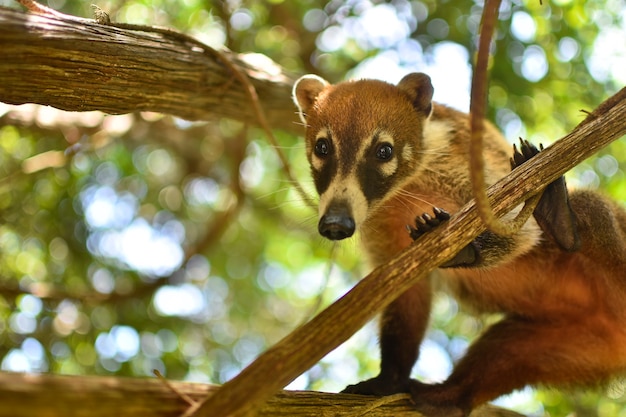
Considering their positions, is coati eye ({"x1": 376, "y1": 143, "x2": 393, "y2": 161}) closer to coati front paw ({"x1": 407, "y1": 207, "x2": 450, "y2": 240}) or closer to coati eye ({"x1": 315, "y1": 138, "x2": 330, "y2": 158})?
coati eye ({"x1": 315, "y1": 138, "x2": 330, "y2": 158})

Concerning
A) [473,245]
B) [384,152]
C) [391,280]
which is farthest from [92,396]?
[384,152]

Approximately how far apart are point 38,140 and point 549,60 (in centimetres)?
481

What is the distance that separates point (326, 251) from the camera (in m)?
7.87

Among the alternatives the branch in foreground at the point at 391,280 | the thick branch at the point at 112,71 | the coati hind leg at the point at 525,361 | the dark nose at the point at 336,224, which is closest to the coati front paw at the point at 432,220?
the branch in foreground at the point at 391,280

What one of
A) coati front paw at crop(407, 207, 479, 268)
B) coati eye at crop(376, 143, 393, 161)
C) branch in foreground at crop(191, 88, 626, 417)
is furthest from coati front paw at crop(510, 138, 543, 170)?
coati eye at crop(376, 143, 393, 161)

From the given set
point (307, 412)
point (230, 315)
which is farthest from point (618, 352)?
point (230, 315)

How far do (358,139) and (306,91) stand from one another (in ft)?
2.89

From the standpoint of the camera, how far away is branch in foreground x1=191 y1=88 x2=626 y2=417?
97.1 inches

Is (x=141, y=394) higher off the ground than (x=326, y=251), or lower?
lower

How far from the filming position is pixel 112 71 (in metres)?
3.87

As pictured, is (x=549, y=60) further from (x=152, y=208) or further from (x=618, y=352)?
(x=152, y=208)

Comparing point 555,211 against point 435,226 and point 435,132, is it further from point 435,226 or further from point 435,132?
point 435,132

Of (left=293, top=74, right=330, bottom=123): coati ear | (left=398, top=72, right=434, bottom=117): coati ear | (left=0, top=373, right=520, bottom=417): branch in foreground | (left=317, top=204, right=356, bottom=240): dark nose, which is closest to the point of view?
(left=0, top=373, right=520, bottom=417): branch in foreground

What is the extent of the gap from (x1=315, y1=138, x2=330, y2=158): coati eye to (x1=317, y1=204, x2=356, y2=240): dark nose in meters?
0.71
